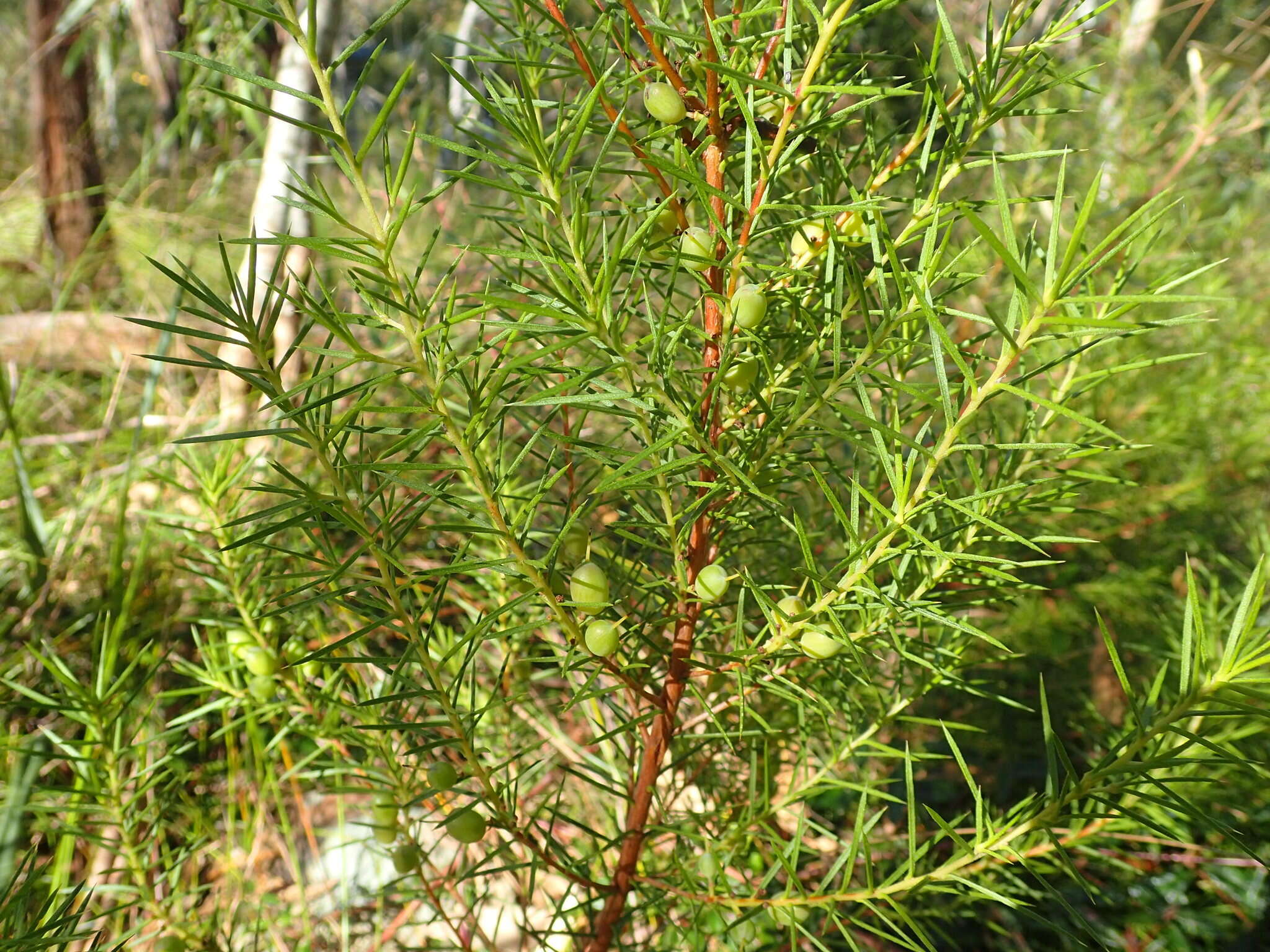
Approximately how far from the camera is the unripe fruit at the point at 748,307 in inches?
10.2

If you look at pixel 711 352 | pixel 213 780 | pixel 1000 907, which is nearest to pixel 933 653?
pixel 711 352

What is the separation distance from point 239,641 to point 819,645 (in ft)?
0.94

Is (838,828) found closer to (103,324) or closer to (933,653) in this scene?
(933,653)

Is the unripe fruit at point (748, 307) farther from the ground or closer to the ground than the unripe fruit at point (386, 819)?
farther from the ground

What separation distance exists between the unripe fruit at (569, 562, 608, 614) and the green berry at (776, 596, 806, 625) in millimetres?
62

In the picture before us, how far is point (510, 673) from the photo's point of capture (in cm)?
45

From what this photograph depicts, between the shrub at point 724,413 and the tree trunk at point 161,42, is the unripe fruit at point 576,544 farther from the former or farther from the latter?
the tree trunk at point 161,42

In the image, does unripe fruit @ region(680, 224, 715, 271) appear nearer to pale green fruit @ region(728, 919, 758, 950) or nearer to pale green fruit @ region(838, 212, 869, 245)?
pale green fruit @ region(838, 212, 869, 245)

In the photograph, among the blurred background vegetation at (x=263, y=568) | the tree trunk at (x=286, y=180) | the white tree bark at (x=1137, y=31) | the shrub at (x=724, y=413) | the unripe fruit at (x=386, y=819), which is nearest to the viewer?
the shrub at (x=724, y=413)

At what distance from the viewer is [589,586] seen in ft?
0.94

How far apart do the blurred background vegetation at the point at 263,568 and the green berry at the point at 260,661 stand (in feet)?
0.11

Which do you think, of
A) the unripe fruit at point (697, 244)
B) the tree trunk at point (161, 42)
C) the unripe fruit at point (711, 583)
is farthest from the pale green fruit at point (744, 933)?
the tree trunk at point (161, 42)

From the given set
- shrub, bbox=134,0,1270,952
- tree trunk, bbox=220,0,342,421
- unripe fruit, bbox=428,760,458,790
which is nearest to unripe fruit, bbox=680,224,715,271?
shrub, bbox=134,0,1270,952

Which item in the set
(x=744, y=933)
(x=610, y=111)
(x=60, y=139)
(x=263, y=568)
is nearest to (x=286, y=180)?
(x=263, y=568)
